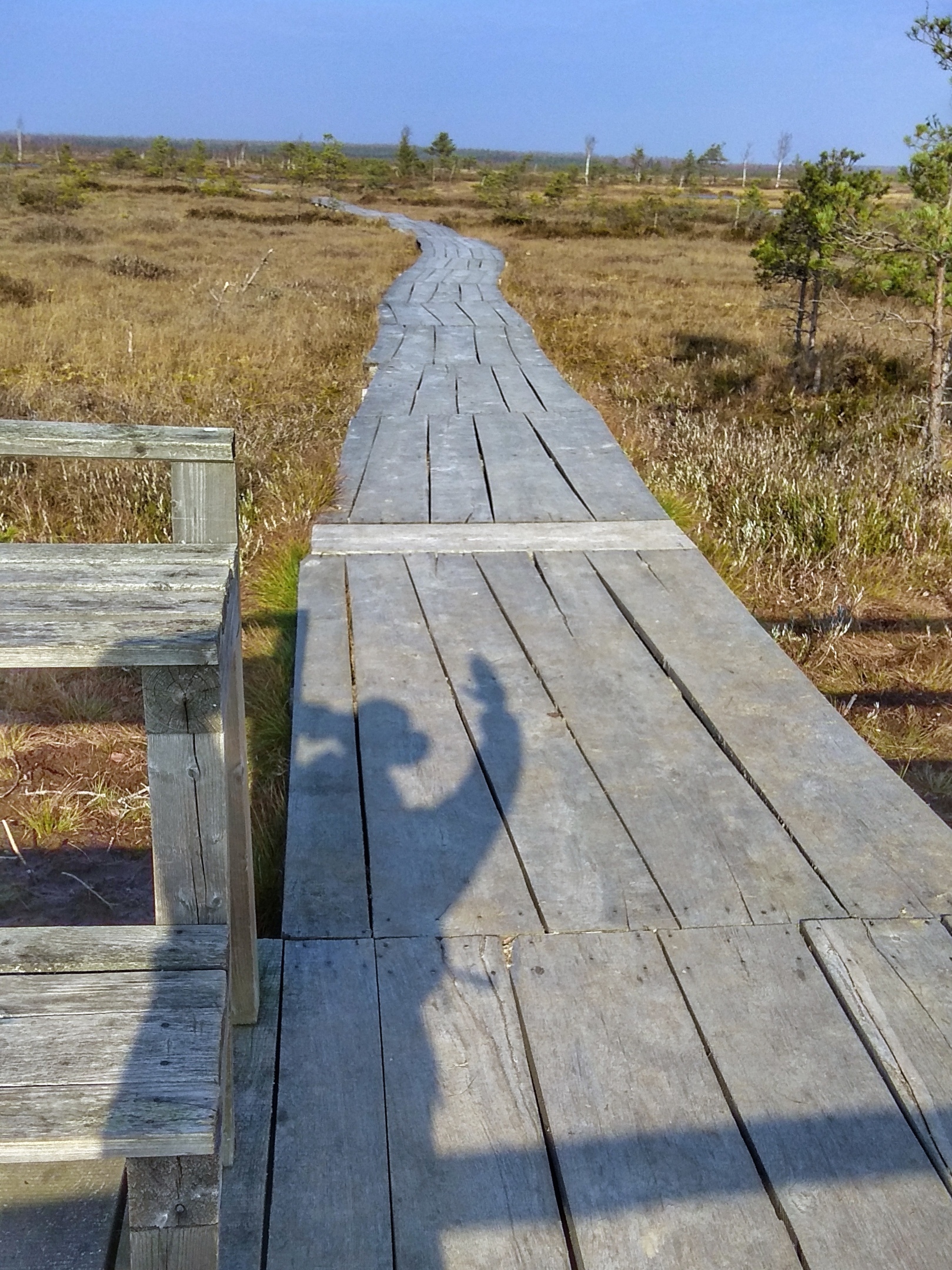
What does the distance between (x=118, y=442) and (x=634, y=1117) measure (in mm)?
1731

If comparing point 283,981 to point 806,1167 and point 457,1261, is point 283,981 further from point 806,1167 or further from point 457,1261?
point 806,1167

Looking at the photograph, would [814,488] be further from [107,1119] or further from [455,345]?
[107,1119]

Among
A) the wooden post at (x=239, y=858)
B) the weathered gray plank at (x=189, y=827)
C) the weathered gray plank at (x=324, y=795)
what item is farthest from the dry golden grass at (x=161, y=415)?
the weathered gray plank at (x=189, y=827)

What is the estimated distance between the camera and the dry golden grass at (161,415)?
3.25m

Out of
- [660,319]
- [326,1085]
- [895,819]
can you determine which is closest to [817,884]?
[895,819]

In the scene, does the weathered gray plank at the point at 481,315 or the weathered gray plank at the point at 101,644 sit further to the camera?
the weathered gray plank at the point at 481,315

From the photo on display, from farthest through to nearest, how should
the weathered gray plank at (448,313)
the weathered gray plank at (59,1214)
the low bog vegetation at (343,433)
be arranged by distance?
the weathered gray plank at (448,313), the low bog vegetation at (343,433), the weathered gray plank at (59,1214)

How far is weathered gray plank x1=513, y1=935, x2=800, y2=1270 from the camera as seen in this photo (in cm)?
152

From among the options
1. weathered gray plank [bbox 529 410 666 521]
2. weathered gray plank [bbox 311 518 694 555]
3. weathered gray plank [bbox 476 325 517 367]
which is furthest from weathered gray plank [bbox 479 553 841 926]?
weathered gray plank [bbox 476 325 517 367]

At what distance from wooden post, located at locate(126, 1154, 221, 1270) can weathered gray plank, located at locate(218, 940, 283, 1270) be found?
372mm

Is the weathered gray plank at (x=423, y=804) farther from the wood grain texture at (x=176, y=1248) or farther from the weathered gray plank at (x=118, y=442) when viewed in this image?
the wood grain texture at (x=176, y=1248)

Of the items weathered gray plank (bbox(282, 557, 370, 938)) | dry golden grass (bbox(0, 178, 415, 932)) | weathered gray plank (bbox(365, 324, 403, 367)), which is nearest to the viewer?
weathered gray plank (bbox(282, 557, 370, 938))

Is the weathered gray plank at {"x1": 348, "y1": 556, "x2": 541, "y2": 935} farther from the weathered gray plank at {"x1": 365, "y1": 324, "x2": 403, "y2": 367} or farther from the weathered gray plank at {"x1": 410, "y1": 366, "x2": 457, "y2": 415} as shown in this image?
the weathered gray plank at {"x1": 365, "y1": 324, "x2": 403, "y2": 367}

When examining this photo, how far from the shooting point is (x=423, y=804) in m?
2.61
